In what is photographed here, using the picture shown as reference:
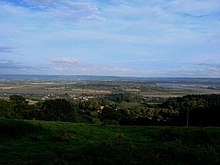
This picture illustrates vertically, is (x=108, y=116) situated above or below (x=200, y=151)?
below

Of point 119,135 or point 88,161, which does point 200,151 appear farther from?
point 119,135

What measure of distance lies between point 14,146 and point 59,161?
3271 mm

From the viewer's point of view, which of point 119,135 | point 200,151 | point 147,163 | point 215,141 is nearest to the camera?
point 147,163

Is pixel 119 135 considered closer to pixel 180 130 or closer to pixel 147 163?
pixel 180 130

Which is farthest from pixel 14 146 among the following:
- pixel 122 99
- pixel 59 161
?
pixel 122 99

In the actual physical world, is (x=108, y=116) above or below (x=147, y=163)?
below

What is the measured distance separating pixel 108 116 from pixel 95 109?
8.90 m

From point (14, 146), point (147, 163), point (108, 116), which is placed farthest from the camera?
point (108, 116)

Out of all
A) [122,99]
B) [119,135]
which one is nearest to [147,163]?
[119,135]

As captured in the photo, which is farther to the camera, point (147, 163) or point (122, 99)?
point (122, 99)

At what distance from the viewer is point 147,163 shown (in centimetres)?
834

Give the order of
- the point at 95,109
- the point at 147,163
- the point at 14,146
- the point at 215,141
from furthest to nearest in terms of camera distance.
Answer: the point at 95,109 < the point at 215,141 < the point at 14,146 < the point at 147,163

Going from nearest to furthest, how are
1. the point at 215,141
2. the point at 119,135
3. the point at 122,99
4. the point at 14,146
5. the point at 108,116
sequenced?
the point at 14,146 < the point at 215,141 < the point at 119,135 < the point at 108,116 < the point at 122,99

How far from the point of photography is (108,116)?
41.0 m
